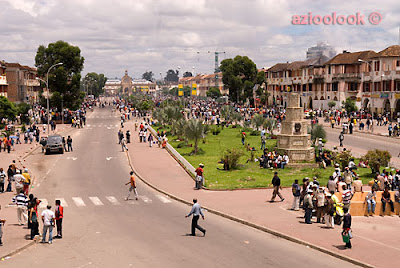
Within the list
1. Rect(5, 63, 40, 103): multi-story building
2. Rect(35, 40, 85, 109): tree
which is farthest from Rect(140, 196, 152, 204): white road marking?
Rect(5, 63, 40, 103): multi-story building

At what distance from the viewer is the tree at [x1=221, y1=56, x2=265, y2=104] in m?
98.6

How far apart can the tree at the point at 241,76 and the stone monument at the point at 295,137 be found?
66594mm

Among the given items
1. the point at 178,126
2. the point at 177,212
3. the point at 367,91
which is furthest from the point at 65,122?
the point at 177,212

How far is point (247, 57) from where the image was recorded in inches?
3905

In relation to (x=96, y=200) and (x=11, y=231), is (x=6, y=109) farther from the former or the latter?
(x=11, y=231)

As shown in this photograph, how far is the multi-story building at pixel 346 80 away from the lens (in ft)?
215

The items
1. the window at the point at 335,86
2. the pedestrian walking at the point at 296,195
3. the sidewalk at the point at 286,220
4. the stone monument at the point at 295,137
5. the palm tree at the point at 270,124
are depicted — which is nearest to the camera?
the sidewalk at the point at 286,220

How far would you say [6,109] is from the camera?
5603cm

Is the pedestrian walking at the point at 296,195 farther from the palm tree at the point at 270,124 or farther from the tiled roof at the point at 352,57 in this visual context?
the tiled roof at the point at 352,57

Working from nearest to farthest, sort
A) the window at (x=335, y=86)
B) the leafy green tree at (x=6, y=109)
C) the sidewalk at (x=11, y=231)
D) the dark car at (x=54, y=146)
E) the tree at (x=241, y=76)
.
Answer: the sidewalk at (x=11, y=231), the dark car at (x=54, y=146), the leafy green tree at (x=6, y=109), the window at (x=335, y=86), the tree at (x=241, y=76)

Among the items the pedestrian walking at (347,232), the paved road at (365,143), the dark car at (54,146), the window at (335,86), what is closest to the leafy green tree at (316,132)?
the paved road at (365,143)

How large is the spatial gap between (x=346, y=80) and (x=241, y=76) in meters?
26.9

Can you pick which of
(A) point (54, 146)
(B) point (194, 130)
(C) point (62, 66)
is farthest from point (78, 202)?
(C) point (62, 66)

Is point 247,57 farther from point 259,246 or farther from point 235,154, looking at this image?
point 259,246
